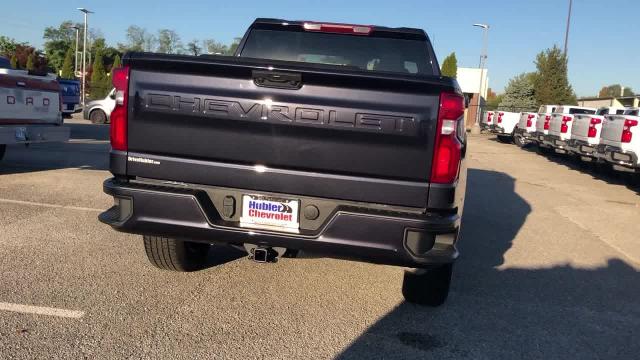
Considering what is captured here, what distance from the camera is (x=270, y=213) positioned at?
3.47 meters

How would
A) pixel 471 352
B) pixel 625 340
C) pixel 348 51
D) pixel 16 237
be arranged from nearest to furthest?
pixel 471 352
pixel 625 340
pixel 348 51
pixel 16 237

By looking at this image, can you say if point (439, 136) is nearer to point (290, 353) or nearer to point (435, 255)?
Answer: point (435, 255)

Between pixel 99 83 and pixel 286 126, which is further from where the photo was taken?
pixel 99 83

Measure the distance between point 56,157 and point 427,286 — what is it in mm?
9602

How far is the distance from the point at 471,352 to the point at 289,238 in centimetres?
138

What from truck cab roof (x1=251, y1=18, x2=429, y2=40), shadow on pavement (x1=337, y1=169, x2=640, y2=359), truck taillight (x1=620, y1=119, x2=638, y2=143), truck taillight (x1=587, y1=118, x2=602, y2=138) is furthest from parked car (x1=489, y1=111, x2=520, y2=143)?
truck cab roof (x1=251, y1=18, x2=429, y2=40)

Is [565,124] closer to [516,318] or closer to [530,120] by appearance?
[530,120]

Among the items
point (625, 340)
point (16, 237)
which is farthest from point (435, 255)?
point (16, 237)

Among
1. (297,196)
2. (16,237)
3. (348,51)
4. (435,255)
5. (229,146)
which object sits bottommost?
(16,237)

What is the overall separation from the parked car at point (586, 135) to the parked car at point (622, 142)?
1.24 meters

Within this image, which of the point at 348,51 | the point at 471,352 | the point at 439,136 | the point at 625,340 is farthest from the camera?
the point at 348,51

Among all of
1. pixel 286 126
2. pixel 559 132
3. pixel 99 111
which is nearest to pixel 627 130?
pixel 559 132

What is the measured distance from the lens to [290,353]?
3438mm

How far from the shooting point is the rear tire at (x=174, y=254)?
446cm
